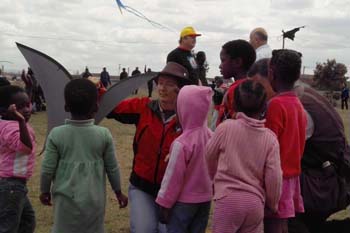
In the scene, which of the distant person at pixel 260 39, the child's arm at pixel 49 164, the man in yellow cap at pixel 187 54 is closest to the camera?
the child's arm at pixel 49 164

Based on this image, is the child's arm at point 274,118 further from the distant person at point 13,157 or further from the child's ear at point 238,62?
the distant person at point 13,157

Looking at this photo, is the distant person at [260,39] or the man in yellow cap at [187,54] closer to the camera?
the man in yellow cap at [187,54]

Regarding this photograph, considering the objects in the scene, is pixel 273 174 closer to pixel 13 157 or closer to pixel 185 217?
pixel 185 217

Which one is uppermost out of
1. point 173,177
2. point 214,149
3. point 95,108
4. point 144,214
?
point 95,108

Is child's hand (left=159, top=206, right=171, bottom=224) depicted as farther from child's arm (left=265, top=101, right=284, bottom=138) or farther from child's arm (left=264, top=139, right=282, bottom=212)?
child's arm (left=265, top=101, right=284, bottom=138)

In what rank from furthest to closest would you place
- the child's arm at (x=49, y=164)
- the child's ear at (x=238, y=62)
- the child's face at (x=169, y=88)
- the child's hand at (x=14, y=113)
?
the child's face at (x=169, y=88) < the child's ear at (x=238, y=62) < the child's hand at (x=14, y=113) < the child's arm at (x=49, y=164)

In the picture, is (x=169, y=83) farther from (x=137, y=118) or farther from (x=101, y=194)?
(x=101, y=194)

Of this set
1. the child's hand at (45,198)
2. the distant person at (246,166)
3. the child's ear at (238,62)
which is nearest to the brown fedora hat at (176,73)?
the child's ear at (238,62)

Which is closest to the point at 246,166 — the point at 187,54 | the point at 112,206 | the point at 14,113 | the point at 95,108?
the point at 95,108

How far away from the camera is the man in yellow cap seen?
479 centimetres

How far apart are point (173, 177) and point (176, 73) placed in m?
0.86

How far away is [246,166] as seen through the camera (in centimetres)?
353

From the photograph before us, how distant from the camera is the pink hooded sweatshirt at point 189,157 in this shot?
12.3 ft

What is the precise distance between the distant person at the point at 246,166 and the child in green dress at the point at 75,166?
2.74 feet
